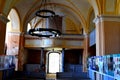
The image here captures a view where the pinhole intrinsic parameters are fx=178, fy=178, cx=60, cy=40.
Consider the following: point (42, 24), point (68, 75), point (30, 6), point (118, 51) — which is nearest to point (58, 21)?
point (42, 24)

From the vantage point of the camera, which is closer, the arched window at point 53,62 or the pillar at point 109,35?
the pillar at point 109,35

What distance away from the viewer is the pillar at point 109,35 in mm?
9242

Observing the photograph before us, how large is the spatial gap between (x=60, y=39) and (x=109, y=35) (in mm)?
7028

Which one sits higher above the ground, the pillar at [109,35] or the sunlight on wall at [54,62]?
the pillar at [109,35]

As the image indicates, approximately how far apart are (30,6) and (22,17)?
1186 mm

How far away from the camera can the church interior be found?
934 centimetres

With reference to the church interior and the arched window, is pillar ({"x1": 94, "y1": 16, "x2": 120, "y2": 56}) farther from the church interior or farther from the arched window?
the arched window

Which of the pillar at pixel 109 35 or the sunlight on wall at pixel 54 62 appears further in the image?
the sunlight on wall at pixel 54 62

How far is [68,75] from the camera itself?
1278 cm

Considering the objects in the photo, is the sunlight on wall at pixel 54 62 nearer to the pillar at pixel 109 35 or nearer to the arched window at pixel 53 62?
the arched window at pixel 53 62

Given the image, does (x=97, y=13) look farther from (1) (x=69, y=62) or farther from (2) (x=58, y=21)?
(1) (x=69, y=62)

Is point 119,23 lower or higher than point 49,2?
lower

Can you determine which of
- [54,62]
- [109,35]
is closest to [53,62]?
[54,62]

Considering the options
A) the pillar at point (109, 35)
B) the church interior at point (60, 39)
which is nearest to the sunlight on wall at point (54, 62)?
the church interior at point (60, 39)
